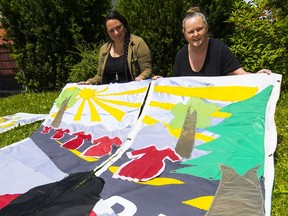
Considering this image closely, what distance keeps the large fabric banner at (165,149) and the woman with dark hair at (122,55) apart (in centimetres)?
38

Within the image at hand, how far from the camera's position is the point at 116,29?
15.1ft

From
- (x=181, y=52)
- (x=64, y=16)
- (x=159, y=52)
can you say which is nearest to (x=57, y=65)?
(x=64, y=16)

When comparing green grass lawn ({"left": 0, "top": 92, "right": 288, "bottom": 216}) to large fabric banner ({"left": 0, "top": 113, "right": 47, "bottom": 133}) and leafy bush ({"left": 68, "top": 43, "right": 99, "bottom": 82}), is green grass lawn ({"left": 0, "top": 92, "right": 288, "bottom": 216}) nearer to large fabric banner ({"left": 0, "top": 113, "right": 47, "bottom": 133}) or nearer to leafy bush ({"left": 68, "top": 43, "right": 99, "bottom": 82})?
large fabric banner ({"left": 0, "top": 113, "right": 47, "bottom": 133})

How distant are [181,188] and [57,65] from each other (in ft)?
20.0

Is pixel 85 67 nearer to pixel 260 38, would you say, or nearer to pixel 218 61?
pixel 260 38

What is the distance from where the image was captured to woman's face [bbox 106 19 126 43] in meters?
4.58

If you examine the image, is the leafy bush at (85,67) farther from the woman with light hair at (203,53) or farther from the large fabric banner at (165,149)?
the woman with light hair at (203,53)

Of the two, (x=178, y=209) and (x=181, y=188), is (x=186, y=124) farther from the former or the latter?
(x=178, y=209)

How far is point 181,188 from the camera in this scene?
2678 millimetres

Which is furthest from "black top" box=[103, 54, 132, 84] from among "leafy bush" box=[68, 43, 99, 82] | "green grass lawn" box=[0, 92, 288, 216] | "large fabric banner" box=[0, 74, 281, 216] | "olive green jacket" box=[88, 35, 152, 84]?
"leafy bush" box=[68, 43, 99, 82]

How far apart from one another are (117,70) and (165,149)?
195 cm

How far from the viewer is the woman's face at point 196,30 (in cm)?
380

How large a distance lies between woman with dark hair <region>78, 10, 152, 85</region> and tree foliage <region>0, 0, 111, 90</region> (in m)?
3.21

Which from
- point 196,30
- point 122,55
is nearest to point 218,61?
point 196,30
